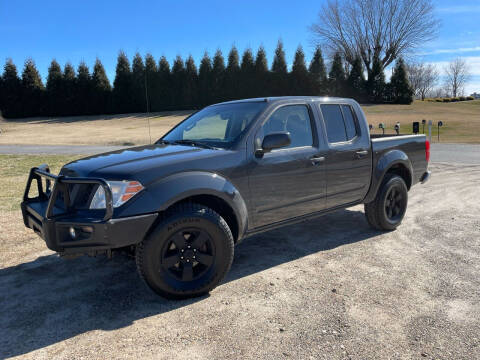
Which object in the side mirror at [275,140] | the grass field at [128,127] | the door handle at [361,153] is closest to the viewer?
the side mirror at [275,140]

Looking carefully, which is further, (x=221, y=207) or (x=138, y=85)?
(x=138, y=85)

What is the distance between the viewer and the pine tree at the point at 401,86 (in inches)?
1917

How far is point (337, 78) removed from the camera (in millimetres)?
49531

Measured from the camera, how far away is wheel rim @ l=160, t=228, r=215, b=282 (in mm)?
3330

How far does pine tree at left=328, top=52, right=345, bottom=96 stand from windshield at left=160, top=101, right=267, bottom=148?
46.5 metres

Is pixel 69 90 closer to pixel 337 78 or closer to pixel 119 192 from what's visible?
pixel 337 78

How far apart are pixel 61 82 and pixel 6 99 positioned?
6.99m

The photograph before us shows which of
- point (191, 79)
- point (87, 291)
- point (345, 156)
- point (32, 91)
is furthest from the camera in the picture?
point (191, 79)

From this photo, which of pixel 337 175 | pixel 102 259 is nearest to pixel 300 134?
pixel 337 175

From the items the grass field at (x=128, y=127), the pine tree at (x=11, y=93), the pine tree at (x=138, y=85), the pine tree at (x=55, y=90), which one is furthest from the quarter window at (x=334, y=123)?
the pine tree at (x=11, y=93)

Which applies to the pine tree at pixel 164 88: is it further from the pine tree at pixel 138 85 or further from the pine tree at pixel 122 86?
the pine tree at pixel 122 86

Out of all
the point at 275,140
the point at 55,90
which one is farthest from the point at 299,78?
the point at 275,140

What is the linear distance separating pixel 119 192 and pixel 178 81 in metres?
47.0

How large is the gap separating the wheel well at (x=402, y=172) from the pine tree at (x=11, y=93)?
2007 inches
